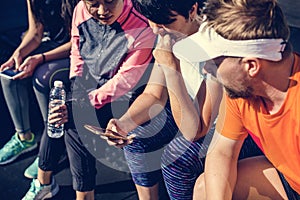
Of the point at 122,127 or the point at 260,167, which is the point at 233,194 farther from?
the point at 122,127

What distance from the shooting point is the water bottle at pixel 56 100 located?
105 inches

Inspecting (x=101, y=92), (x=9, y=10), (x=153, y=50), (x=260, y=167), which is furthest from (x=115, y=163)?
(x=9, y=10)

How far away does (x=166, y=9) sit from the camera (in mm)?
2121

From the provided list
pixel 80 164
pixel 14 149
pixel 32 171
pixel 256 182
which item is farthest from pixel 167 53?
pixel 14 149

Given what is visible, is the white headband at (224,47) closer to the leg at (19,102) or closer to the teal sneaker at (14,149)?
the leg at (19,102)

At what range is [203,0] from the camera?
219cm

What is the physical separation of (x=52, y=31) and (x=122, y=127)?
1.00m

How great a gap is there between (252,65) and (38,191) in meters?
1.46

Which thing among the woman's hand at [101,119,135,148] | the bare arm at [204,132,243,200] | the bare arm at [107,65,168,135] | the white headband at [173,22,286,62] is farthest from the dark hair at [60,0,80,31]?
the bare arm at [204,132,243,200]

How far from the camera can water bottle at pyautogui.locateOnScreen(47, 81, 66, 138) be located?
267cm

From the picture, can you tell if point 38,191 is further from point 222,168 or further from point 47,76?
point 222,168

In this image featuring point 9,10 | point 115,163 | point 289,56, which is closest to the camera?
point 289,56

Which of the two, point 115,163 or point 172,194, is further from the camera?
point 115,163

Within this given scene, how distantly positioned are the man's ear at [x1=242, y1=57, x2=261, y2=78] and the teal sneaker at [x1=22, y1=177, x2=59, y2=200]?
4.66ft
